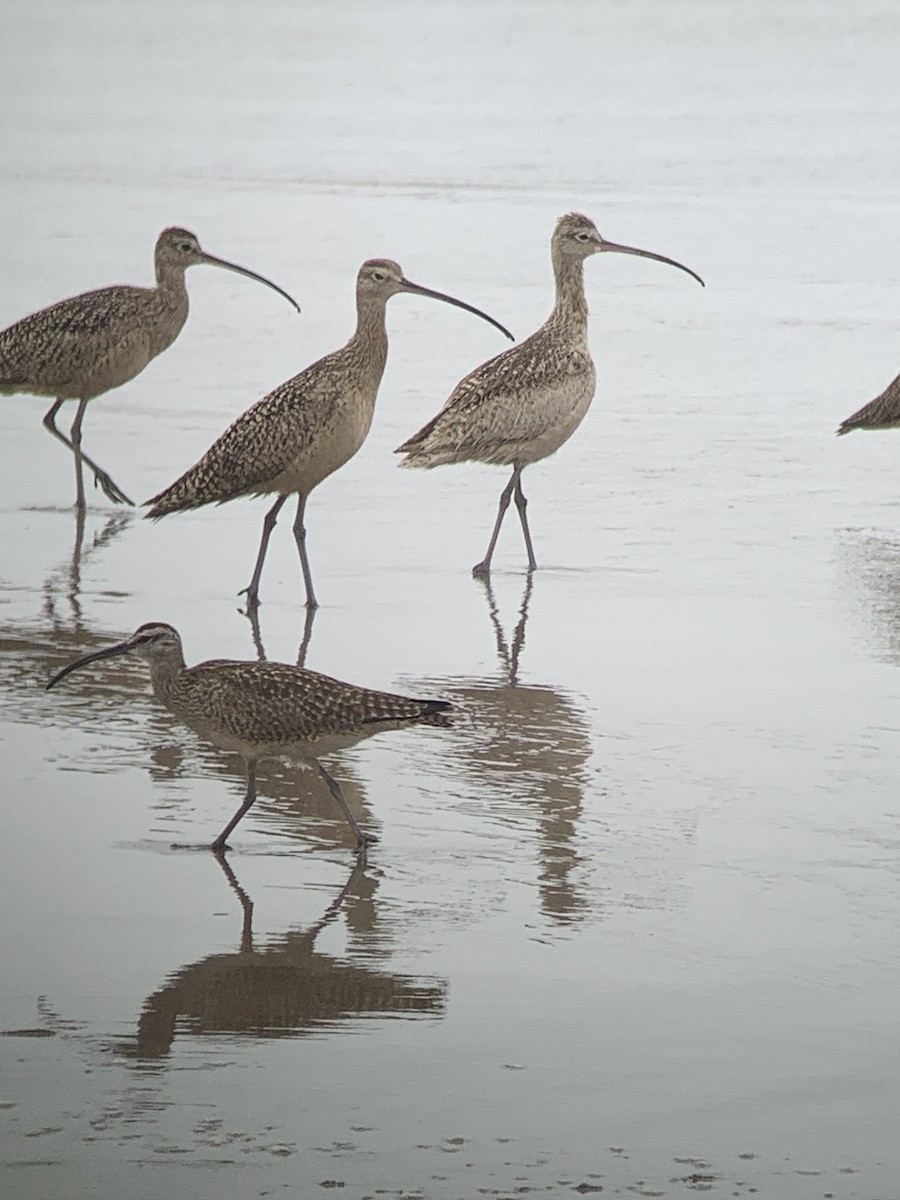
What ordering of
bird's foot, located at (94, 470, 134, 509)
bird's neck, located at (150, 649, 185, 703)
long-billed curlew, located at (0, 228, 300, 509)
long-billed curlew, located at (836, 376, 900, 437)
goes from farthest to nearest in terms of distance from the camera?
1. long-billed curlew, located at (836, 376, 900, 437)
2. long-billed curlew, located at (0, 228, 300, 509)
3. bird's foot, located at (94, 470, 134, 509)
4. bird's neck, located at (150, 649, 185, 703)

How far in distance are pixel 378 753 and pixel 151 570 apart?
2.87 metres

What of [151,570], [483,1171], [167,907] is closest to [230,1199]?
[483,1171]

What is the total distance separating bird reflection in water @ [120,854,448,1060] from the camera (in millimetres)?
5098

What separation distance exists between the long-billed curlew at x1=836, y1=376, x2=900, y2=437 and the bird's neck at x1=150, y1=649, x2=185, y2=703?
20.3ft

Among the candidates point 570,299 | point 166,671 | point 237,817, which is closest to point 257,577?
point 570,299

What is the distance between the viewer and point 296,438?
31.9 feet

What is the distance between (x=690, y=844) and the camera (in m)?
6.41

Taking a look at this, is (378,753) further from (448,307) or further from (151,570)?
(448,307)

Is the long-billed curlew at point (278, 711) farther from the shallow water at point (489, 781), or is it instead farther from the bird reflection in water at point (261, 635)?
the bird reflection in water at point (261, 635)

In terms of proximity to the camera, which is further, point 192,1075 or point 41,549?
point 41,549

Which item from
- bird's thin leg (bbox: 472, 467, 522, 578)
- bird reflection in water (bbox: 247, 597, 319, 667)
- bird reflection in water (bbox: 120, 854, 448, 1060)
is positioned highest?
bird's thin leg (bbox: 472, 467, 522, 578)

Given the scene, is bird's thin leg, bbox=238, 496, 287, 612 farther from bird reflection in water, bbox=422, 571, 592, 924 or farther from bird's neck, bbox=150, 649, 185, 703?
bird's neck, bbox=150, 649, 185, 703

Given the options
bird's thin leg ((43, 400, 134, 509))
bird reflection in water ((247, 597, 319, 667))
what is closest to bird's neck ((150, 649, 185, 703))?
bird reflection in water ((247, 597, 319, 667))

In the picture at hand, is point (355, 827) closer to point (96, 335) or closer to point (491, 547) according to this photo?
point (491, 547)
